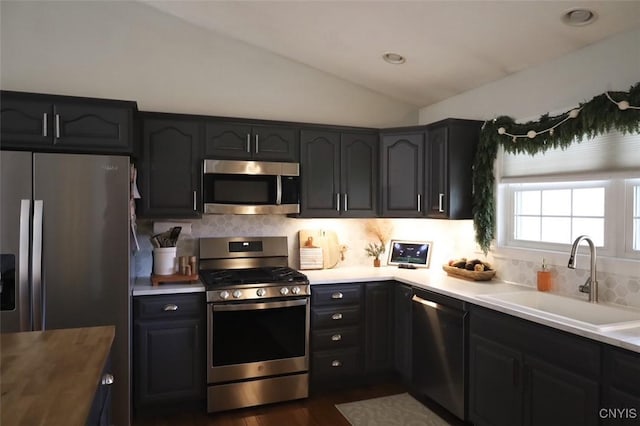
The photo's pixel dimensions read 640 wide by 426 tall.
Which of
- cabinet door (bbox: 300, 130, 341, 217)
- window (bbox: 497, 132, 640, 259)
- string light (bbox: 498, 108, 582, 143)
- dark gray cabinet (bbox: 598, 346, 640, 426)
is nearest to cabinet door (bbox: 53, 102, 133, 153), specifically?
cabinet door (bbox: 300, 130, 341, 217)

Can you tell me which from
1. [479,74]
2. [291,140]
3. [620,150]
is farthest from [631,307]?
[291,140]

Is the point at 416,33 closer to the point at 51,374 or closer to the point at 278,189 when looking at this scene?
the point at 278,189

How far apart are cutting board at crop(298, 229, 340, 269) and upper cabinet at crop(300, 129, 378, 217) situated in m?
0.32

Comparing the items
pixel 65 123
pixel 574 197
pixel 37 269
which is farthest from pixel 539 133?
pixel 37 269

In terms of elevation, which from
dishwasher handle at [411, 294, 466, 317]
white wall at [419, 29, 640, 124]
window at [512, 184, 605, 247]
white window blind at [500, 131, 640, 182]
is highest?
white wall at [419, 29, 640, 124]

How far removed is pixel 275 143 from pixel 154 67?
3.74 feet

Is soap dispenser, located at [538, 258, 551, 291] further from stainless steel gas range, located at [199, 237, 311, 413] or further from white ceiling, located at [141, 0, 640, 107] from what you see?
stainless steel gas range, located at [199, 237, 311, 413]

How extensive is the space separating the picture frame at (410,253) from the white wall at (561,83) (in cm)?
119

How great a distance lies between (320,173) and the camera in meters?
3.66

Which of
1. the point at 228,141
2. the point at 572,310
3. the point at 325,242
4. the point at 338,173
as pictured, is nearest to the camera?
the point at 572,310

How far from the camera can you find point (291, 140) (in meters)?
3.56

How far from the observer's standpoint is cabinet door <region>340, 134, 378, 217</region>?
12.2ft

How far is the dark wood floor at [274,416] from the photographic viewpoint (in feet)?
9.70

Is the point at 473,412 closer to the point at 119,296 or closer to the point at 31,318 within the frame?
the point at 119,296
